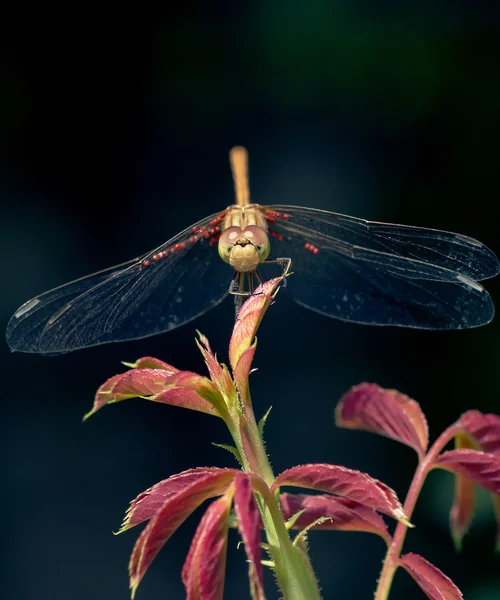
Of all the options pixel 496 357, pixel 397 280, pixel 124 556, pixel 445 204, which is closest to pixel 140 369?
pixel 397 280

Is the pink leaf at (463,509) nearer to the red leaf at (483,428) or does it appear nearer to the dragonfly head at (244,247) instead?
the red leaf at (483,428)

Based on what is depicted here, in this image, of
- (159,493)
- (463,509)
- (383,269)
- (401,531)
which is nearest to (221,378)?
(159,493)

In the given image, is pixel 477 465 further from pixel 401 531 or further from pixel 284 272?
pixel 284 272

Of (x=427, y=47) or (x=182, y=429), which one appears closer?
(x=427, y=47)

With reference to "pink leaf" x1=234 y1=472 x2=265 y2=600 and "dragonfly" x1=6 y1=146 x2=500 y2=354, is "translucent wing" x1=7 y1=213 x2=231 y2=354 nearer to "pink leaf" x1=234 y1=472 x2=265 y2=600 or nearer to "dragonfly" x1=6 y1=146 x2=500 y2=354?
"dragonfly" x1=6 y1=146 x2=500 y2=354

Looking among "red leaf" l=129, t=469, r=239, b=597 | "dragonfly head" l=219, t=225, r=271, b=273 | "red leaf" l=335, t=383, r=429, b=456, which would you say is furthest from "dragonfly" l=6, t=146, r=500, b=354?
"red leaf" l=129, t=469, r=239, b=597

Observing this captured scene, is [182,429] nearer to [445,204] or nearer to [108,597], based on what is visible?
[108,597]
